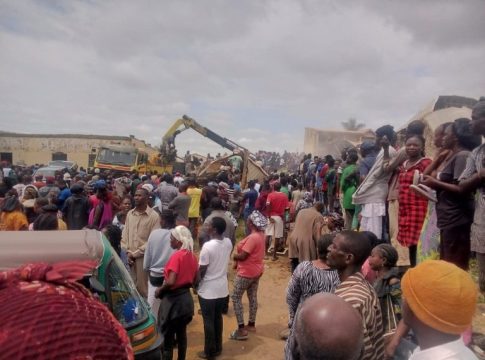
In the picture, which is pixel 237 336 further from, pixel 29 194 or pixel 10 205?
pixel 29 194

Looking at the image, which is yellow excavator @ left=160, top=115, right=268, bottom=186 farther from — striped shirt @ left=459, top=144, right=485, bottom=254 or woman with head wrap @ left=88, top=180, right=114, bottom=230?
striped shirt @ left=459, top=144, right=485, bottom=254

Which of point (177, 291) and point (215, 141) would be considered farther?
point (215, 141)

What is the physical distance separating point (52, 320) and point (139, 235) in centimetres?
473

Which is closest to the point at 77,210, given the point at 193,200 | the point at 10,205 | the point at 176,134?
the point at 10,205

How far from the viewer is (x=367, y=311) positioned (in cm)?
230

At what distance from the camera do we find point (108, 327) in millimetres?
960

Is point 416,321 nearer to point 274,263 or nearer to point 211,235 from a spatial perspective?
point 211,235

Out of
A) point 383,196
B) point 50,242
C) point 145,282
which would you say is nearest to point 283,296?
point 145,282

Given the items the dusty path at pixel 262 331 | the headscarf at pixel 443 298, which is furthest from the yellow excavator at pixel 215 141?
the headscarf at pixel 443 298

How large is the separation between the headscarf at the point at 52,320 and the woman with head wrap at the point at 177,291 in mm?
3179

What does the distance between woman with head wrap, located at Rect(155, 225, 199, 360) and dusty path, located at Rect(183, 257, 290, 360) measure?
0.85 metres

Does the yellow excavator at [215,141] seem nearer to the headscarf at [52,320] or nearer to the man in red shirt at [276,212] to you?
the man in red shirt at [276,212]

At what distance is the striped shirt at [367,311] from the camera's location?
2.27m

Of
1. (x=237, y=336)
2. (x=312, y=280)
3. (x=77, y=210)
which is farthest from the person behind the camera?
(x=77, y=210)
